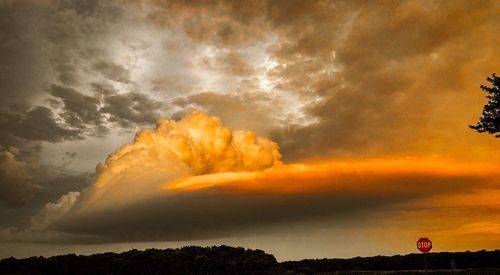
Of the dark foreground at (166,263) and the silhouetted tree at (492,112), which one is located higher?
the silhouetted tree at (492,112)

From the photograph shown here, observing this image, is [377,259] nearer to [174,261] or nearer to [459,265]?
[459,265]

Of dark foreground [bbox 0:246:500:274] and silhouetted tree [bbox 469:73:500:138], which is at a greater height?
silhouetted tree [bbox 469:73:500:138]

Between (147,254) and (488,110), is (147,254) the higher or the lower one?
the lower one

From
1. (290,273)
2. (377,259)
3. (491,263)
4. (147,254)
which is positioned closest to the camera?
(290,273)

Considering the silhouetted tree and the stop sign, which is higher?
the silhouetted tree

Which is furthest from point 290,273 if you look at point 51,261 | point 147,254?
point 51,261

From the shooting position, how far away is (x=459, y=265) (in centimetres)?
5956

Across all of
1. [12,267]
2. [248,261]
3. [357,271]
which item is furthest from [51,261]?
[357,271]

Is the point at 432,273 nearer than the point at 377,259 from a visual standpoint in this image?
Yes

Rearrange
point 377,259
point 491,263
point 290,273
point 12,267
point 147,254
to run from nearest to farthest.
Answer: point 290,273
point 12,267
point 147,254
point 491,263
point 377,259

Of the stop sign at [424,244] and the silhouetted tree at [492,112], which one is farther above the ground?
the silhouetted tree at [492,112]

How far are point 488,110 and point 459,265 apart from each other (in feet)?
66.7

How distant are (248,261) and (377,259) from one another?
72.3 feet

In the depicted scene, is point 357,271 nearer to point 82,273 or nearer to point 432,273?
point 432,273
